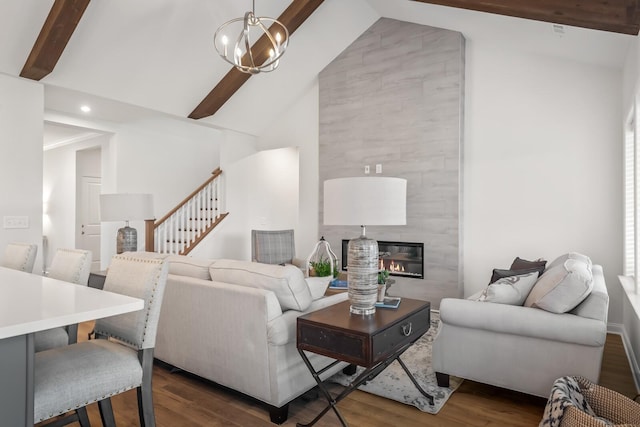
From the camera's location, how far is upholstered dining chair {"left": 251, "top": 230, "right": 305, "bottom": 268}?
17.0ft

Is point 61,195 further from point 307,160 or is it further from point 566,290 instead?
point 566,290

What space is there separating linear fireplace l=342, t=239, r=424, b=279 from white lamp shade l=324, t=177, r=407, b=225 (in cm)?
292

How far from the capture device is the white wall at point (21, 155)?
4004mm

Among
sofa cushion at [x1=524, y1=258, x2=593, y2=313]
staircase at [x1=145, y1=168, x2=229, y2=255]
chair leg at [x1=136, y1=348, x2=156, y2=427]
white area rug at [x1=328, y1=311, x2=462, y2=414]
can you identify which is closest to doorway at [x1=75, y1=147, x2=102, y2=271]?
staircase at [x1=145, y1=168, x2=229, y2=255]

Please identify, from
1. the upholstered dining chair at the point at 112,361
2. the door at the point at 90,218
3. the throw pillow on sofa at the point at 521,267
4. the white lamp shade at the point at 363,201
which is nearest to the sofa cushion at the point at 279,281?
the white lamp shade at the point at 363,201

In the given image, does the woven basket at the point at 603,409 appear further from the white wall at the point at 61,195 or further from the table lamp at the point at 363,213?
the white wall at the point at 61,195

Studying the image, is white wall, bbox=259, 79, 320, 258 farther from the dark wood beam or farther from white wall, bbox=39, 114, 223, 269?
the dark wood beam

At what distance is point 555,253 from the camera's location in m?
4.31

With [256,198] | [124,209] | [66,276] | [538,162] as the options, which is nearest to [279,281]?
[66,276]

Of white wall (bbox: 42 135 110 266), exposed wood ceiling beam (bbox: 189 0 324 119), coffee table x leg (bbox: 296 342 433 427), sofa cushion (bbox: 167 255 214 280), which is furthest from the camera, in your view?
white wall (bbox: 42 135 110 266)

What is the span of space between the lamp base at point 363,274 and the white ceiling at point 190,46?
287 cm

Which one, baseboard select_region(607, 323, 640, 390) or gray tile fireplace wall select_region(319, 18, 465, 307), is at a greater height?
gray tile fireplace wall select_region(319, 18, 465, 307)

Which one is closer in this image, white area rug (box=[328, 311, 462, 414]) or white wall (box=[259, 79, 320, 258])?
white area rug (box=[328, 311, 462, 414])

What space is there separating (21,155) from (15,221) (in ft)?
2.27
